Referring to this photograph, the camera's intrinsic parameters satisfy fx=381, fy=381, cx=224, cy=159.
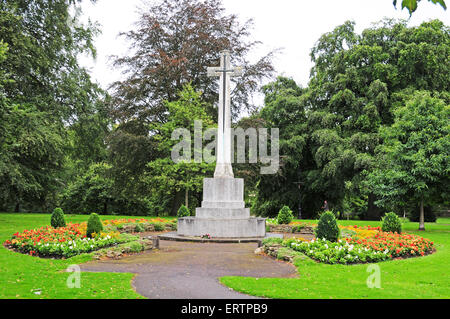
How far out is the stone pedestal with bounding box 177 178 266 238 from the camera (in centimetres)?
1570

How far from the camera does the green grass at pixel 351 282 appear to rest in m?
6.80

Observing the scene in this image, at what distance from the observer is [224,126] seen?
1748 cm

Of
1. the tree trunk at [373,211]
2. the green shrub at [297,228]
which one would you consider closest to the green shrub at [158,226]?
the green shrub at [297,228]

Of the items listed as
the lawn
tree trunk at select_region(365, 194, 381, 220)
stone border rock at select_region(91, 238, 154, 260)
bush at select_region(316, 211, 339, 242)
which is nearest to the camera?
the lawn

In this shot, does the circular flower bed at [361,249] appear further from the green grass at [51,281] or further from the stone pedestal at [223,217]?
the green grass at [51,281]

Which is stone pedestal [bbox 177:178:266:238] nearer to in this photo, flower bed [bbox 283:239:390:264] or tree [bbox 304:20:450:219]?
flower bed [bbox 283:239:390:264]

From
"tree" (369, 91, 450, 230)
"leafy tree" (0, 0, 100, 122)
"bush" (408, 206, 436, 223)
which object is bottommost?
"bush" (408, 206, 436, 223)

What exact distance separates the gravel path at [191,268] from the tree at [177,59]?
1733cm

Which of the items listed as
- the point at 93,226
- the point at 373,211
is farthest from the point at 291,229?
the point at 373,211

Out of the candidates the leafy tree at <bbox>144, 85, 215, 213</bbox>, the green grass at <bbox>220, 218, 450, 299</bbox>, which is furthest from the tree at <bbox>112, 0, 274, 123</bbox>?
the green grass at <bbox>220, 218, 450, 299</bbox>

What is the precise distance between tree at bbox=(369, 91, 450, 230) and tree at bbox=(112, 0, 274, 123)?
12508 millimetres

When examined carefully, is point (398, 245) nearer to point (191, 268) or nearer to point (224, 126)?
point (191, 268)

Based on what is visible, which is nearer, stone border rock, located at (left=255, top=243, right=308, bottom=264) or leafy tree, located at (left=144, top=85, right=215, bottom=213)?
stone border rock, located at (left=255, top=243, right=308, bottom=264)
